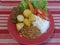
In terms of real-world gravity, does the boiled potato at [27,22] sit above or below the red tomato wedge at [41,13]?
below

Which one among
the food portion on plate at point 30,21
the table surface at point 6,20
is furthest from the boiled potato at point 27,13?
the table surface at point 6,20

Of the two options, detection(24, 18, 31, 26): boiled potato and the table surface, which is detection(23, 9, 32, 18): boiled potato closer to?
detection(24, 18, 31, 26): boiled potato

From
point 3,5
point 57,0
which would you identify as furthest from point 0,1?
point 57,0

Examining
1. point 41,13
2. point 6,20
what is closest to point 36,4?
point 41,13

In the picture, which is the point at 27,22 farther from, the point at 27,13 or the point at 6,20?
the point at 6,20

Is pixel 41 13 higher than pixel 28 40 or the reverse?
higher

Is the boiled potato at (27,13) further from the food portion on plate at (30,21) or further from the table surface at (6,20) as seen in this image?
the table surface at (6,20)

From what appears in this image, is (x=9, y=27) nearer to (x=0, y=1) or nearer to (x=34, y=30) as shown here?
(x=34, y=30)

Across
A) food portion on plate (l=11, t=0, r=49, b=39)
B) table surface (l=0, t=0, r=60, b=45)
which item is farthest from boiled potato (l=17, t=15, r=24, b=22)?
table surface (l=0, t=0, r=60, b=45)
